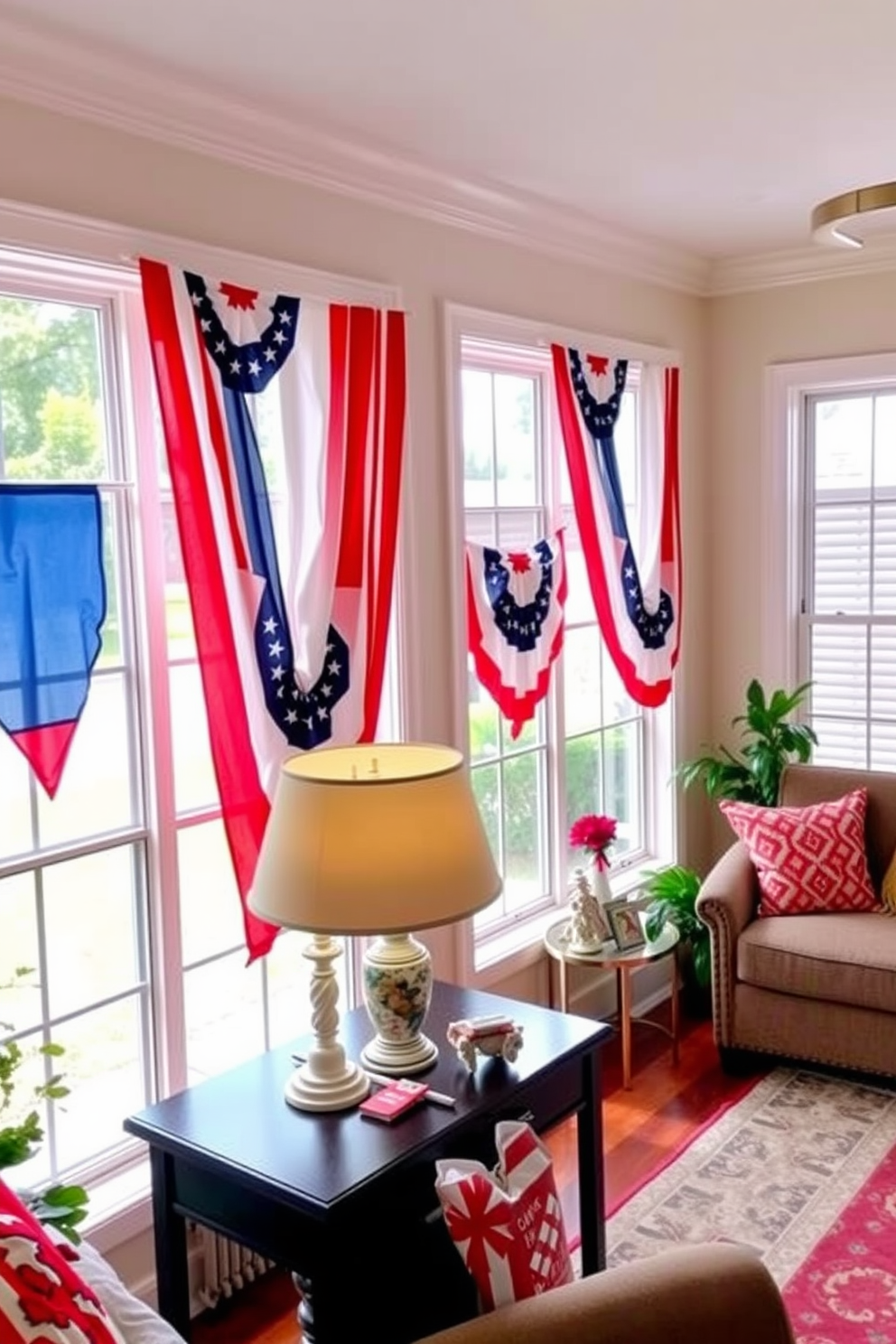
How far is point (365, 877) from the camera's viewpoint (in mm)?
1948

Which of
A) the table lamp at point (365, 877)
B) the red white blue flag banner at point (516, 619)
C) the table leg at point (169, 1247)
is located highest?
the red white blue flag banner at point (516, 619)

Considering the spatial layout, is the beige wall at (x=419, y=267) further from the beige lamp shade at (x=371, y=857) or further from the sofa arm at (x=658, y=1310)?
the sofa arm at (x=658, y=1310)

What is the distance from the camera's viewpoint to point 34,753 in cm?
230

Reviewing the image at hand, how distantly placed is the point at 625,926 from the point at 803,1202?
0.95 m

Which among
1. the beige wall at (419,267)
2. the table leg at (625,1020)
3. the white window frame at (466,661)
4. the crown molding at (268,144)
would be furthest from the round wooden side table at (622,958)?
the crown molding at (268,144)

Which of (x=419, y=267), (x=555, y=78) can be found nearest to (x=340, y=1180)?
(x=555, y=78)

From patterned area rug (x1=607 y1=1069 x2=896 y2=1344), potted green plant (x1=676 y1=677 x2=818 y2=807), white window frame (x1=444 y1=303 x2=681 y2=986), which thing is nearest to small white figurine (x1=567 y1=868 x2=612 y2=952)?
white window frame (x1=444 y1=303 x2=681 y2=986)

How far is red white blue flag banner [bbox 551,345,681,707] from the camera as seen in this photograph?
3787mm

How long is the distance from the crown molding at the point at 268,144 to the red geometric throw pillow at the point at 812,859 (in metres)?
1.93

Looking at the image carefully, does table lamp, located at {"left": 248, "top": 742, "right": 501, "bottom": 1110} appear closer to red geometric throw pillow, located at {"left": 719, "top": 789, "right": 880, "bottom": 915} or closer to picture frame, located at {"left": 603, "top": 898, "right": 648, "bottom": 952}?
picture frame, located at {"left": 603, "top": 898, "right": 648, "bottom": 952}

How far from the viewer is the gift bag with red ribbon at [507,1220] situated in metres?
1.66

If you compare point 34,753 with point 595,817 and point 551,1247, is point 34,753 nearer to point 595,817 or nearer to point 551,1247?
point 551,1247

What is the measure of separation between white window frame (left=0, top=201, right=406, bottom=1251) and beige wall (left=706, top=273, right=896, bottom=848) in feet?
7.29

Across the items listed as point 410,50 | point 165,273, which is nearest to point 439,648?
point 165,273
